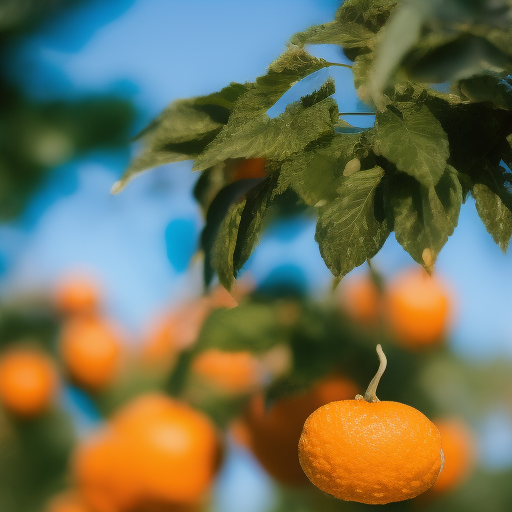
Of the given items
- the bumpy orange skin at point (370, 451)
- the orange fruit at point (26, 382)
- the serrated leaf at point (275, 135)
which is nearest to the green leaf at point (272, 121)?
the serrated leaf at point (275, 135)

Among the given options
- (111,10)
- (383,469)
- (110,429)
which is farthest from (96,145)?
(383,469)

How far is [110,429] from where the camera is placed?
36 cm

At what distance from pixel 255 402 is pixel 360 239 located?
0.52ft

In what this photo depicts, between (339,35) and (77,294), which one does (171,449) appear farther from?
(339,35)

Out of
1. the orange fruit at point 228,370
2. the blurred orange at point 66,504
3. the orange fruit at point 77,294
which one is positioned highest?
the orange fruit at point 77,294

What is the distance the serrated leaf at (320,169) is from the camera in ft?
0.80

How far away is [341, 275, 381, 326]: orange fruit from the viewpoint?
363 millimetres

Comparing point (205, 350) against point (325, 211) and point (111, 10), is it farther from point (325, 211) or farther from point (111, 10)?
point (111, 10)

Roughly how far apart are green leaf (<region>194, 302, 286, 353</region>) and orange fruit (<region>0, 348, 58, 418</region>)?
0.42ft

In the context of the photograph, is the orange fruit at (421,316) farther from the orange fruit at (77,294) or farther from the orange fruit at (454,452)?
the orange fruit at (77,294)

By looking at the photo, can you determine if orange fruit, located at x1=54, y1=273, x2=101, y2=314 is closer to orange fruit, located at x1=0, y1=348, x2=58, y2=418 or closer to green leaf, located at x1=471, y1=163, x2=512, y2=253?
orange fruit, located at x1=0, y1=348, x2=58, y2=418

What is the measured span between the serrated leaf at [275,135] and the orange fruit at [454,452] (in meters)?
0.23

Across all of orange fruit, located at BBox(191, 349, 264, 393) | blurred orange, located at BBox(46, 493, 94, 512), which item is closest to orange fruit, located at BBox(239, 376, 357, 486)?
orange fruit, located at BBox(191, 349, 264, 393)

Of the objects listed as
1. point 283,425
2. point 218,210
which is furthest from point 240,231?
point 283,425
